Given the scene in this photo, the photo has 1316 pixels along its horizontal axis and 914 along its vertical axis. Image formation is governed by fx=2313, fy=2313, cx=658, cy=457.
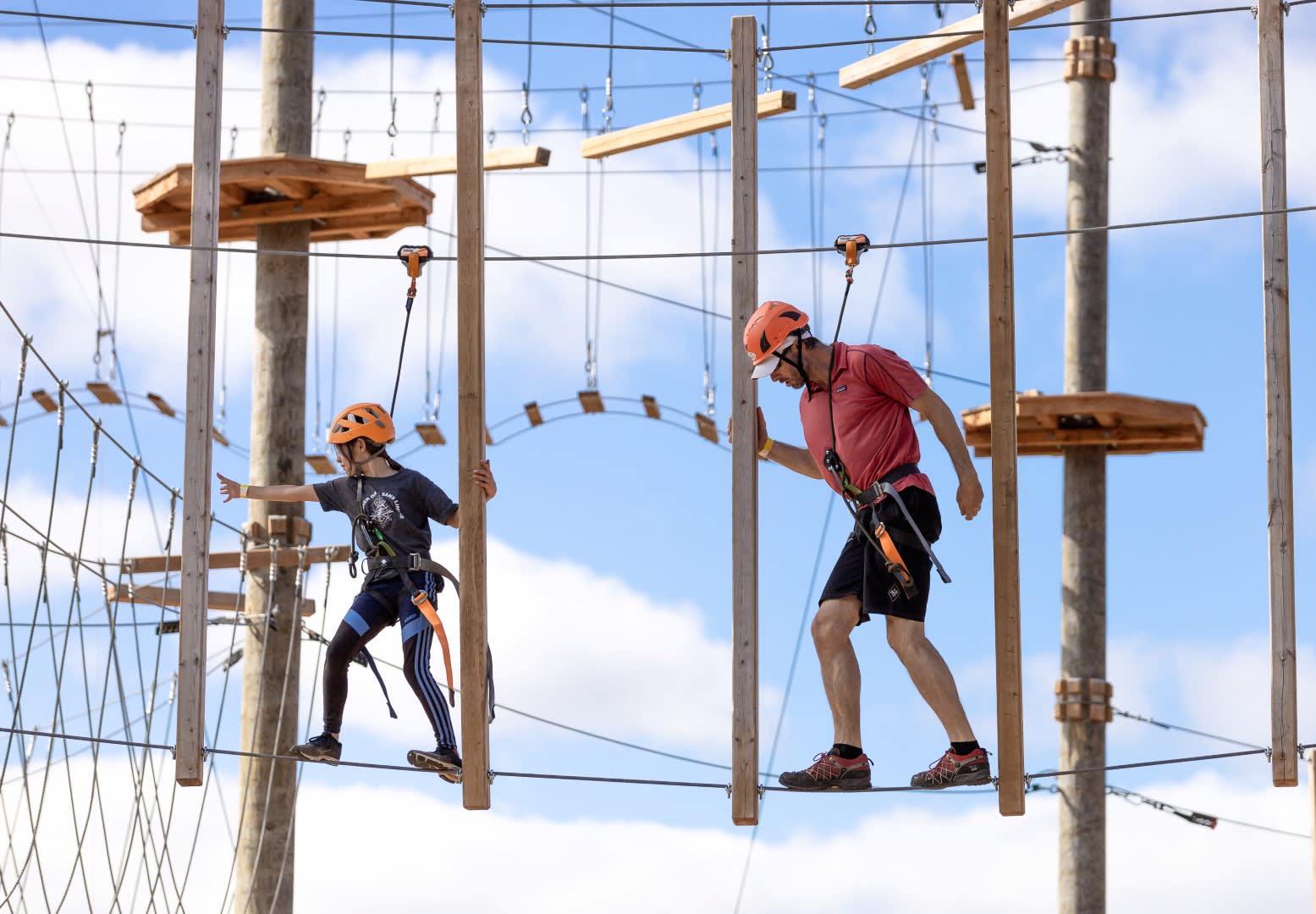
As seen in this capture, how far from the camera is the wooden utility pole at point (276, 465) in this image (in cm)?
1092

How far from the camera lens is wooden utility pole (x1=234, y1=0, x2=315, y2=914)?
10.9 meters

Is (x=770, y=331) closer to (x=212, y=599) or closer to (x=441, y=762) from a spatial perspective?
(x=441, y=762)

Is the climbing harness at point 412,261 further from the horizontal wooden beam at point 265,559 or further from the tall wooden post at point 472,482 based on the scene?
the horizontal wooden beam at point 265,559

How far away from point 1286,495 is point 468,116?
9.69 ft

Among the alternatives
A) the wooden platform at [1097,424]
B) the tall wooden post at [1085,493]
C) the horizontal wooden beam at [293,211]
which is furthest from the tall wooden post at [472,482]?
the tall wooden post at [1085,493]

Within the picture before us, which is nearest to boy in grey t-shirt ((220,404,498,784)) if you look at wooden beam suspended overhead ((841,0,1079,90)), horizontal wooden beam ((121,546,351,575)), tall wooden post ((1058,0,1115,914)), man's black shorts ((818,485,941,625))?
man's black shorts ((818,485,941,625))

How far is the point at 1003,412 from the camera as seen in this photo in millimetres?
7488

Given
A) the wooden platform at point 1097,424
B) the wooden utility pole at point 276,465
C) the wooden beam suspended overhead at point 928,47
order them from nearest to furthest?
1. the wooden beam suspended overhead at point 928,47
2. the wooden utility pole at point 276,465
3. the wooden platform at point 1097,424

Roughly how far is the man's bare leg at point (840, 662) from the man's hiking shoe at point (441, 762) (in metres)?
1.26

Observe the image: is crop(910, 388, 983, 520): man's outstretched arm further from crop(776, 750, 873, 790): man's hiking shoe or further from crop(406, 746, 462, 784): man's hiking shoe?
crop(406, 746, 462, 784): man's hiking shoe

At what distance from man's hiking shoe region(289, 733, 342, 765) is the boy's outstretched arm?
82cm

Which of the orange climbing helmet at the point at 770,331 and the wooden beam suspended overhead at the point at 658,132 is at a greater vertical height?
the wooden beam suspended overhead at the point at 658,132

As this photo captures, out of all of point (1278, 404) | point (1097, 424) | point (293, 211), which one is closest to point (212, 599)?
point (293, 211)

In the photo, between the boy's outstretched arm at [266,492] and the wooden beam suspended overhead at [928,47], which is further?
the wooden beam suspended overhead at [928,47]
